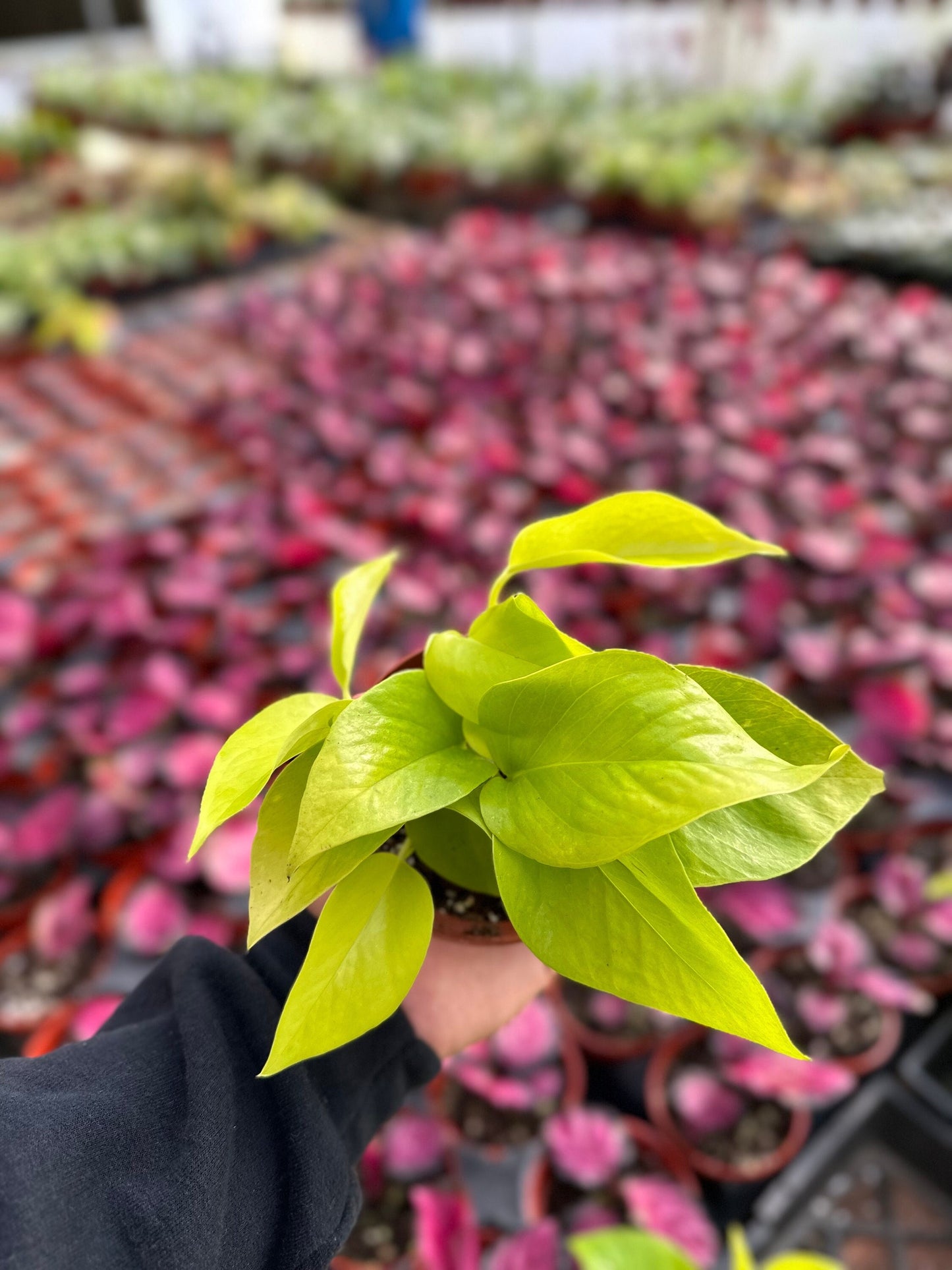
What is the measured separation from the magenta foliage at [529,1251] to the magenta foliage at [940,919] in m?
0.58

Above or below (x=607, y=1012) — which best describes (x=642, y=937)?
above

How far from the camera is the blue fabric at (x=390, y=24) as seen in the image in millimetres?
6031

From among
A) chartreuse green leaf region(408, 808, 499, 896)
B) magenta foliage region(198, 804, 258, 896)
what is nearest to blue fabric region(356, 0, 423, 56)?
magenta foliage region(198, 804, 258, 896)

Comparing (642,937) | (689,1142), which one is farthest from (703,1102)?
(642,937)

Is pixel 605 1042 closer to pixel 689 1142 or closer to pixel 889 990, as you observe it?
pixel 689 1142

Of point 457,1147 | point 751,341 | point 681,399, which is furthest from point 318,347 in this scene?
point 457,1147

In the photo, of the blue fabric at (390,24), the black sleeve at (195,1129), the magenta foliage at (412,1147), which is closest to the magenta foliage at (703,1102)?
the magenta foliage at (412,1147)

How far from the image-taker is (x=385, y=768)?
0.38m

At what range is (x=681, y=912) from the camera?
36cm

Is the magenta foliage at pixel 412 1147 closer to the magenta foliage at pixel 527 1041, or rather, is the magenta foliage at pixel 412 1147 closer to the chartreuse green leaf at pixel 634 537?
the magenta foliage at pixel 527 1041

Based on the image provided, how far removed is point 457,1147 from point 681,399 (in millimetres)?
1468

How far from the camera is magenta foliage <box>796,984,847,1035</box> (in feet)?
3.22

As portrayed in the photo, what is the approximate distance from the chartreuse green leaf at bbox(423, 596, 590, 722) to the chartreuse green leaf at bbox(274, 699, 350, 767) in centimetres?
5

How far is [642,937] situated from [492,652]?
5.8 inches
